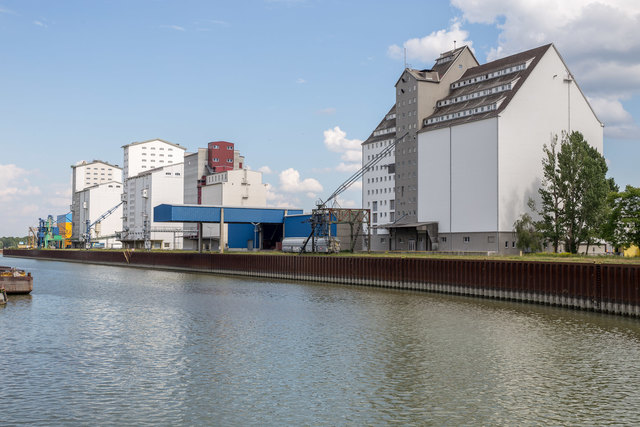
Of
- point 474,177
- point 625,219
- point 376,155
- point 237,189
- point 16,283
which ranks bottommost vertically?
point 16,283

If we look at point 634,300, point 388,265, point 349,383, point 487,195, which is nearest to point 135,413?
point 349,383

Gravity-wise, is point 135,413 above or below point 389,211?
below

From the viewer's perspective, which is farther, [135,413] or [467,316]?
[467,316]

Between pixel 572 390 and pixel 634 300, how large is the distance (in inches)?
685

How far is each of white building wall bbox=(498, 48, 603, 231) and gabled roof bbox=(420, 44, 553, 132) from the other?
1150 mm

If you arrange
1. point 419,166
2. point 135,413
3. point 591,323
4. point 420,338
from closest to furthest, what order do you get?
point 135,413 → point 420,338 → point 591,323 → point 419,166

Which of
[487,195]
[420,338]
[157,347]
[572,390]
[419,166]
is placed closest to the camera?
[572,390]

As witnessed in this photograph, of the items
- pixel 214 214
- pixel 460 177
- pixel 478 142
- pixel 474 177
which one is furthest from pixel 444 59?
pixel 214 214

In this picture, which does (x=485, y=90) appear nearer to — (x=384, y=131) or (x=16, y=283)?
(x=384, y=131)

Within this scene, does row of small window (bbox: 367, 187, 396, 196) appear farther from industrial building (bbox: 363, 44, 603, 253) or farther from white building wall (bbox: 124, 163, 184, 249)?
white building wall (bbox: 124, 163, 184, 249)

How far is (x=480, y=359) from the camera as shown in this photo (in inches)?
872

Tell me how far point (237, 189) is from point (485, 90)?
76.1 m

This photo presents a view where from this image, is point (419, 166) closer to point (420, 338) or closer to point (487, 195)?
point (487, 195)

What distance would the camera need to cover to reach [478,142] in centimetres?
7875
